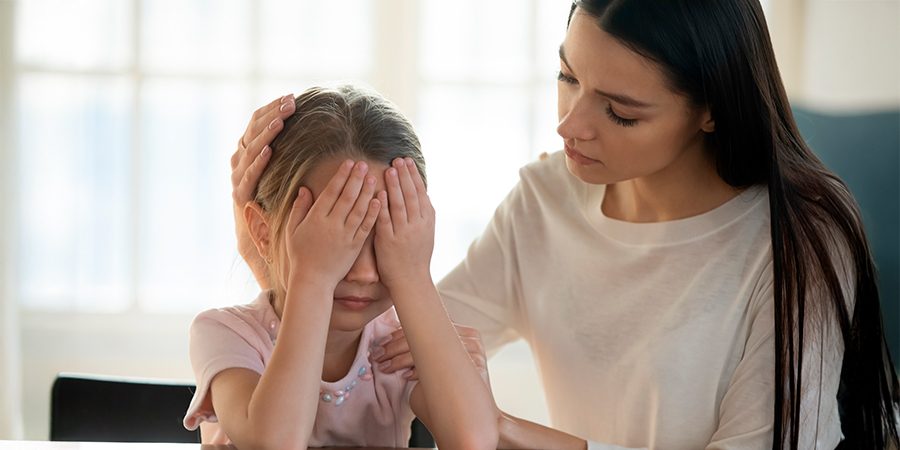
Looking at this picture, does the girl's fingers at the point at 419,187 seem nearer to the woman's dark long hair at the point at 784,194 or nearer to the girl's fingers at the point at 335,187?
the girl's fingers at the point at 335,187

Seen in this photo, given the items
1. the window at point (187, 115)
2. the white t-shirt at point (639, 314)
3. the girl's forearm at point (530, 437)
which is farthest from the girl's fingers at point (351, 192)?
the window at point (187, 115)

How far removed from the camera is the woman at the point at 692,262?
0.97m

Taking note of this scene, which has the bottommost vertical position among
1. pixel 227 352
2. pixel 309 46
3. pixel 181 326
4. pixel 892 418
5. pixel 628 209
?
pixel 181 326

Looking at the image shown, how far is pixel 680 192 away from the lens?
1.19 m

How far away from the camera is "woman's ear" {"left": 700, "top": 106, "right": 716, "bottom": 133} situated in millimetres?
1050

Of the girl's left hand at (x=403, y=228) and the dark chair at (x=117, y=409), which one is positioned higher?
the girl's left hand at (x=403, y=228)

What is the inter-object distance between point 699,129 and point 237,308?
78 centimetres

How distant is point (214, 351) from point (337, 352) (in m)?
0.20

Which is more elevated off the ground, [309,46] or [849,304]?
[309,46]

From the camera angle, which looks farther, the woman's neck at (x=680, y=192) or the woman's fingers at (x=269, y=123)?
the woman's neck at (x=680, y=192)

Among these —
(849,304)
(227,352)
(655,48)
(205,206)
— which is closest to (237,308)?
(227,352)

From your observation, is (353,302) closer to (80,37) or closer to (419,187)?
(419,187)

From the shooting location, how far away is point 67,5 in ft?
9.66

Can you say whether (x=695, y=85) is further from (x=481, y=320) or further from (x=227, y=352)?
(x=227, y=352)
